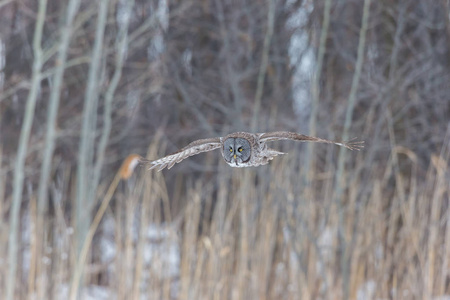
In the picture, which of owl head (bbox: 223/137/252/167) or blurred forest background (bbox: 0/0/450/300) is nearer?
owl head (bbox: 223/137/252/167)

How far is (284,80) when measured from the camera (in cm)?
451

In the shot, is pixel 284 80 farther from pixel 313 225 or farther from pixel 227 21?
pixel 313 225

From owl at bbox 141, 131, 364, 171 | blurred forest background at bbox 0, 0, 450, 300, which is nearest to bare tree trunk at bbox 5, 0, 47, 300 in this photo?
blurred forest background at bbox 0, 0, 450, 300

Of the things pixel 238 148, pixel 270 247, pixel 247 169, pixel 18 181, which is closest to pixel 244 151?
pixel 238 148

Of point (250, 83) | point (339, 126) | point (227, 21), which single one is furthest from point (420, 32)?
point (250, 83)

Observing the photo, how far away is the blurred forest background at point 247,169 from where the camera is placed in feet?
9.45

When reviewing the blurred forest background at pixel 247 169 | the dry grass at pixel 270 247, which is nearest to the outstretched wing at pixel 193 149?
the blurred forest background at pixel 247 169

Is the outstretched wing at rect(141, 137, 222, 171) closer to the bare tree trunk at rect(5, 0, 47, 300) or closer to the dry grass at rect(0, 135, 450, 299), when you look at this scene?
the dry grass at rect(0, 135, 450, 299)

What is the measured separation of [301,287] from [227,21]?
1929mm

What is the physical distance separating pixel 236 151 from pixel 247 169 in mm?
1592

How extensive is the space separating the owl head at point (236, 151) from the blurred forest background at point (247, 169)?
3.19ft

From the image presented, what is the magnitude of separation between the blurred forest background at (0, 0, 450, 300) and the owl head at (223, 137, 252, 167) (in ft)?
3.19

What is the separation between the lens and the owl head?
1242 millimetres

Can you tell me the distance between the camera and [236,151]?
131 centimetres
